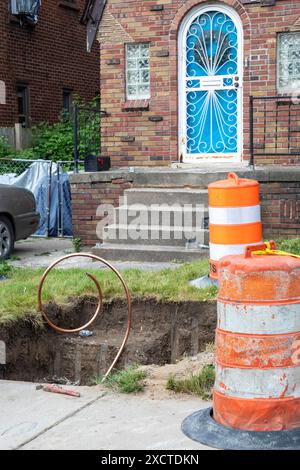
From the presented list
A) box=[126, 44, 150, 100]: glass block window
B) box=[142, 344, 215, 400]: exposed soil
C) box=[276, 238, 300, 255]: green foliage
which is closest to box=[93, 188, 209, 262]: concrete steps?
box=[276, 238, 300, 255]: green foliage

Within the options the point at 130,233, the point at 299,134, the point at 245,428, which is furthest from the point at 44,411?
the point at 299,134

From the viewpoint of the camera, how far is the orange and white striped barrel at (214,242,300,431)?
4324 mm

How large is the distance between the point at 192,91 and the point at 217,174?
218cm

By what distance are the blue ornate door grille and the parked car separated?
2.97 metres

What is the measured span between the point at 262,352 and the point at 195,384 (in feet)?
3.61

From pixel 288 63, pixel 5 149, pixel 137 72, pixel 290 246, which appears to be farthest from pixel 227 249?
pixel 5 149

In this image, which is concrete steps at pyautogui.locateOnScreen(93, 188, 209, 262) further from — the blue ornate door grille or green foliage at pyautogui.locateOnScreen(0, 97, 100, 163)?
green foliage at pyautogui.locateOnScreen(0, 97, 100, 163)

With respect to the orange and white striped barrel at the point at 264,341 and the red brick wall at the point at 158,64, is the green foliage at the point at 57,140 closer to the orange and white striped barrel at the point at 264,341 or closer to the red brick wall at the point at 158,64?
the red brick wall at the point at 158,64

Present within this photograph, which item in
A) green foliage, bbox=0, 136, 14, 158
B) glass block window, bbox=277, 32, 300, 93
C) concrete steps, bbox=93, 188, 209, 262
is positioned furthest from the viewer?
green foliage, bbox=0, 136, 14, 158

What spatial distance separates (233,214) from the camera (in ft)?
25.1

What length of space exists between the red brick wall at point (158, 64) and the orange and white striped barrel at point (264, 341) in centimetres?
850

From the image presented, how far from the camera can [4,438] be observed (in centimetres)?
453

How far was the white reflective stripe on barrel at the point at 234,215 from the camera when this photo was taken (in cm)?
764

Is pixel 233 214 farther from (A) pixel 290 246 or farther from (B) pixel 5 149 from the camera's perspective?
(B) pixel 5 149
